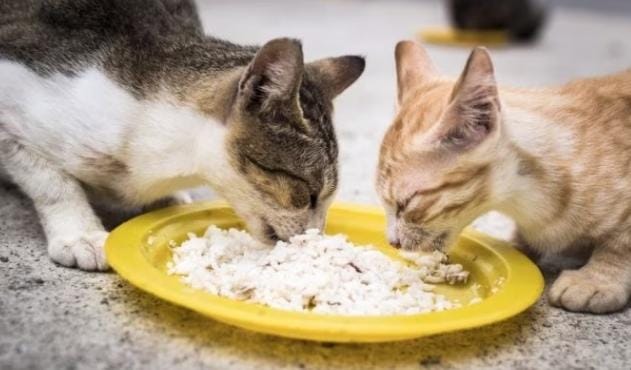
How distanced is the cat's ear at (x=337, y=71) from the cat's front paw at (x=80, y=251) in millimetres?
702

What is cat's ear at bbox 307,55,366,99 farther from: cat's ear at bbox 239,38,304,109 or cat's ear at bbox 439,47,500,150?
cat's ear at bbox 439,47,500,150

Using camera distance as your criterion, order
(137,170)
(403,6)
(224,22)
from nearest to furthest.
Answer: (137,170)
(224,22)
(403,6)

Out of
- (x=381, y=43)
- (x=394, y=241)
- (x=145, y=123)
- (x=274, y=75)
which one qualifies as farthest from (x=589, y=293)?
(x=381, y=43)

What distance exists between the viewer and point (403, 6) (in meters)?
9.04

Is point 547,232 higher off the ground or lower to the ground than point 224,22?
higher

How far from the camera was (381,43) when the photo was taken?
233 inches

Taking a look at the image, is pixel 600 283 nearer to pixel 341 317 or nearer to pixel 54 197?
pixel 341 317

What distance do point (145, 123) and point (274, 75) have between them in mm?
403

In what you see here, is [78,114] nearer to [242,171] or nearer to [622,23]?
[242,171]

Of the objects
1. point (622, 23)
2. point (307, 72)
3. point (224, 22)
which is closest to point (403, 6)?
point (622, 23)

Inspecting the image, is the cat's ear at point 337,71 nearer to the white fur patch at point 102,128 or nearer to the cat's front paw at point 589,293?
the white fur patch at point 102,128

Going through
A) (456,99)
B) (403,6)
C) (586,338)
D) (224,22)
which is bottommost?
(403,6)

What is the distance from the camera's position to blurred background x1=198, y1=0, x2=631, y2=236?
10.9 ft

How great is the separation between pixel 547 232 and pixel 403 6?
24.6 ft
